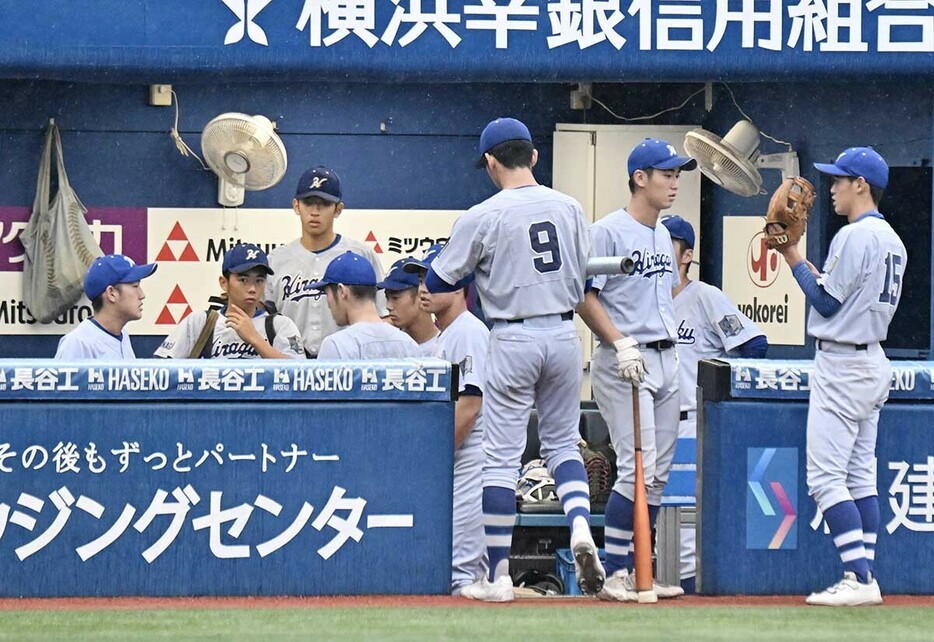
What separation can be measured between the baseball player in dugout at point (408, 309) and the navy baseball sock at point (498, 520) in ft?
3.32

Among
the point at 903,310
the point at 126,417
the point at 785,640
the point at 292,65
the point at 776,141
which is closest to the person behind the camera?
the point at 785,640

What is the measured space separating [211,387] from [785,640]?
213 centimetres

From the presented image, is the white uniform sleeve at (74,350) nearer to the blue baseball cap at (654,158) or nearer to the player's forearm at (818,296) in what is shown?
the blue baseball cap at (654,158)

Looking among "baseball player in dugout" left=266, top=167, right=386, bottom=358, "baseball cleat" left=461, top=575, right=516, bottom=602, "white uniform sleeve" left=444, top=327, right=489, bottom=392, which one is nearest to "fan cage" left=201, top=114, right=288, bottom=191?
"baseball player in dugout" left=266, top=167, right=386, bottom=358

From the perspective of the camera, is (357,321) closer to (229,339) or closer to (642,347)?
(229,339)

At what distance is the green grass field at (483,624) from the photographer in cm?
→ 503

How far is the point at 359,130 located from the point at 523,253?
3.82 meters

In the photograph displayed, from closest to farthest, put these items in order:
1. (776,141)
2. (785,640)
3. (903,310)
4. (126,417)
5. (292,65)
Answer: (785,640)
(126,417)
(292,65)
(903,310)
(776,141)

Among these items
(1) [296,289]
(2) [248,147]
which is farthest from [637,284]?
(2) [248,147]

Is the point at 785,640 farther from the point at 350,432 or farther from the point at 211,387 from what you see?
the point at 211,387

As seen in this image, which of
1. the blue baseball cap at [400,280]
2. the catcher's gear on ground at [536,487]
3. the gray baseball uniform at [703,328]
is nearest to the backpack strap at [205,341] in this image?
the blue baseball cap at [400,280]

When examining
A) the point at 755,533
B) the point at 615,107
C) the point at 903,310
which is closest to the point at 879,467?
the point at 755,533

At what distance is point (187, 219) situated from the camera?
362 inches

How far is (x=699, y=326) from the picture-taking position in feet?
25.7
